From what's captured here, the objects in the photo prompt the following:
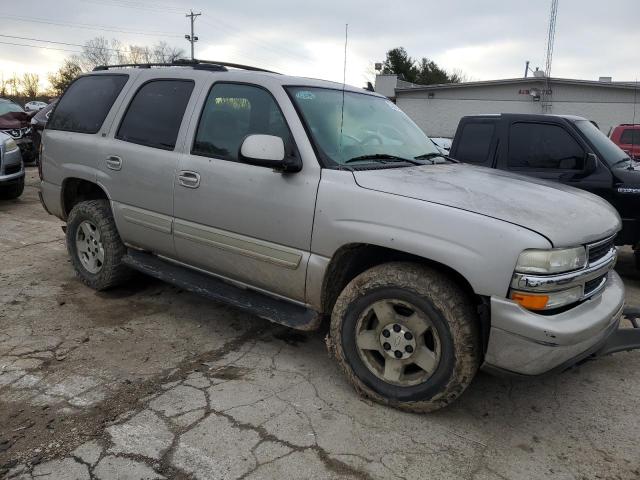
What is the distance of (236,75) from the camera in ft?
12.1

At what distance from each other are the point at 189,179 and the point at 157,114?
30.4 inches

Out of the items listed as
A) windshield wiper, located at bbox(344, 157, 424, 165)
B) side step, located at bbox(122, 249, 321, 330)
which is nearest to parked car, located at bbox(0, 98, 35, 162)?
side step, located at bbox(122, 249, 321, 330)

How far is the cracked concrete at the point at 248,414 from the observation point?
2482 millimetres

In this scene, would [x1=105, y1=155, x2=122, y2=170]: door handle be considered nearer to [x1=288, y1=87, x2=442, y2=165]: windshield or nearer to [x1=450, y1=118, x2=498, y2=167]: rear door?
[x1=288, y1=87, x2=442, y2=165]: windshield

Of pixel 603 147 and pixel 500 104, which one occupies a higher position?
pixel 500 104

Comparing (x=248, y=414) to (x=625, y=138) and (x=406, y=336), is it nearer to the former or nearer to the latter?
(x=406, y=336)

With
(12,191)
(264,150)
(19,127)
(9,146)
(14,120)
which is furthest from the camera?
(14,120)

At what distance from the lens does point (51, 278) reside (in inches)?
199

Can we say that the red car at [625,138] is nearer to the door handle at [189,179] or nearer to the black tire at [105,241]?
the door handle at [189,179]

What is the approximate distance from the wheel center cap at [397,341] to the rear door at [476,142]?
386 cm

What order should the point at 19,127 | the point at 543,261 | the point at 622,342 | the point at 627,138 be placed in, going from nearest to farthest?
1. the point at 543,261
2. the point at 622,342
3. the point at 627,138
4. the point at 19,127

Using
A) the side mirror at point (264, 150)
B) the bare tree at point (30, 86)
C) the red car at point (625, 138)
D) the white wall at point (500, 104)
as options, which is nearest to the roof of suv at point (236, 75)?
the side mirror at point (264, 150)

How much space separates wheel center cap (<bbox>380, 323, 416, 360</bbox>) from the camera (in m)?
2.85

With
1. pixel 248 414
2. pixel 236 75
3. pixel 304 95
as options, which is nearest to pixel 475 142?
pixel 304 95
